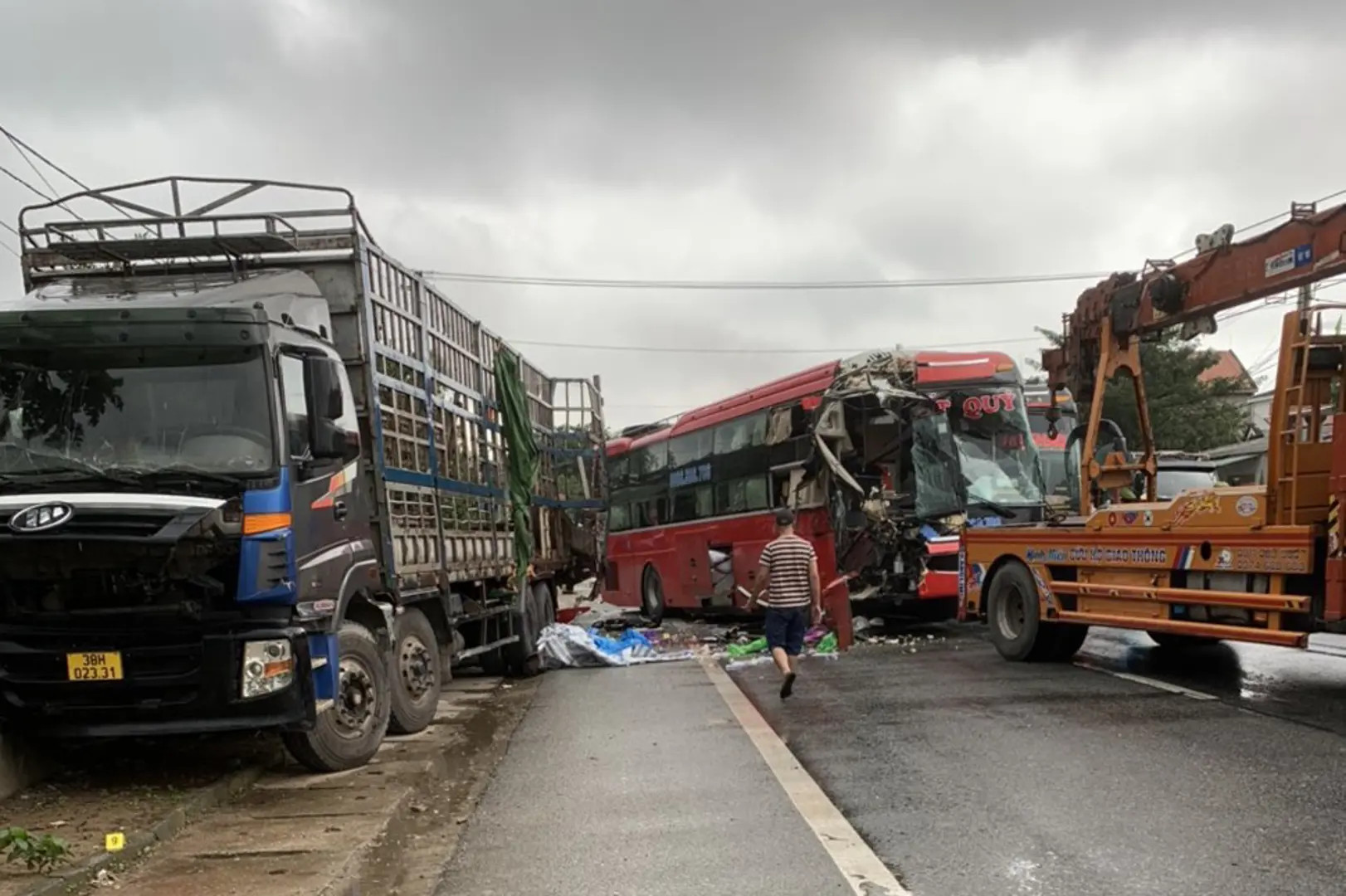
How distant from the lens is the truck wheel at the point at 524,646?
11.2 meters

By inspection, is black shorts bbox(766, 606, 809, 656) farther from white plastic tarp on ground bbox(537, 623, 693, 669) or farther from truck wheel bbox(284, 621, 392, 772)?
truck wheel bbox(284, 621, 392, 772)

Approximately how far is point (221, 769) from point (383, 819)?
5.14 feet

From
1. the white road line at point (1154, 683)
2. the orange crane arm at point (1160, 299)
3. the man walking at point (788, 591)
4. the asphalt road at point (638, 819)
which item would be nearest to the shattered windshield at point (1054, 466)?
the orange crane arm at point (1160, 299)

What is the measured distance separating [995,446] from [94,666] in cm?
1014

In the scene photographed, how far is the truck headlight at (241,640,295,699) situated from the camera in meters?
5.64

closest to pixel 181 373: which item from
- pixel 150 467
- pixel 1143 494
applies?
pixel 150 467

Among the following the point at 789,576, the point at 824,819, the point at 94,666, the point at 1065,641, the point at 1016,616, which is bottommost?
the point at 1065,641

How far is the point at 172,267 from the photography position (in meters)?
7.39

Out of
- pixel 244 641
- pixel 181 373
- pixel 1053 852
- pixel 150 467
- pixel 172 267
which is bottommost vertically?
pixel 1053 852

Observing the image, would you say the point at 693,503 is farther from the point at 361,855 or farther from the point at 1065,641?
the point at 361,855

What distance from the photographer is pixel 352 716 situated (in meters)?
6.65

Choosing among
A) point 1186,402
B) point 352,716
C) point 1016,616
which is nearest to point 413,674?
point 352,716

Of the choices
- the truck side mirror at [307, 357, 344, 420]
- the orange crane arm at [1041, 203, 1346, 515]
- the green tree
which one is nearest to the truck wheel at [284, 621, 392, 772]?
the truck side mirror at [307, 357, 344, 420]

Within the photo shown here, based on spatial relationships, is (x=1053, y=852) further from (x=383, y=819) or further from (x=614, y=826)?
(x=383, y=819)
